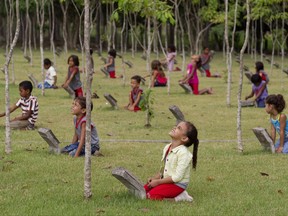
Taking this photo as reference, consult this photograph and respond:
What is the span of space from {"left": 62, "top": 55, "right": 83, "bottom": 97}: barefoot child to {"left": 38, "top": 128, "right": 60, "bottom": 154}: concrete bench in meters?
8.27

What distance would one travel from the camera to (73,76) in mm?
19219

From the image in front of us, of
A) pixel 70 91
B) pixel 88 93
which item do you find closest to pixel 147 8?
pixel 70 91

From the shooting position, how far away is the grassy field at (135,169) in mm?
7309

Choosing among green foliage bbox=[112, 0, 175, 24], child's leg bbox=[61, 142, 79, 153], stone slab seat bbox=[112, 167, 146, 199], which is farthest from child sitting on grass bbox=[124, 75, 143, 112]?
stone slab seat bbox=[112, 167, 146, 199]

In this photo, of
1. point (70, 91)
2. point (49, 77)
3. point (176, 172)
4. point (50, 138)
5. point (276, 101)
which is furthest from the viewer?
point (49, 77)

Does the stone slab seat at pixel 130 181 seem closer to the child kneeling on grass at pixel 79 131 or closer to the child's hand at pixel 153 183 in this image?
the child's hand at pixel 153 183

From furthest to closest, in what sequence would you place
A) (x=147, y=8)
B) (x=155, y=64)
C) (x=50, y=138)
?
1. (x=155, y=64)
2. (x=147, y=8)
3. (x=50, y=138)

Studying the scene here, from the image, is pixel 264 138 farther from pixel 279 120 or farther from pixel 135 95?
pixel 135 95

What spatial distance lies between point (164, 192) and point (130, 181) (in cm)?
47

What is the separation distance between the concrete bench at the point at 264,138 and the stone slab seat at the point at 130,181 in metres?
3.77

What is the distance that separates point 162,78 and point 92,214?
17.8 metres

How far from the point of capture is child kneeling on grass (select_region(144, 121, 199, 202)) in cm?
765

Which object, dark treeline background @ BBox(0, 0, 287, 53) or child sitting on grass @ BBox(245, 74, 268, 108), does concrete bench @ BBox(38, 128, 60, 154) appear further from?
dark treeline background @ BBox(0, 0, 287, 53)

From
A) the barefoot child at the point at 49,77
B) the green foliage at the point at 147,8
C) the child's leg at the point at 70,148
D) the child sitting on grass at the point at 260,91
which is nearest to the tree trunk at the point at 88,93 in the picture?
the child's leg at the point at 70,148
